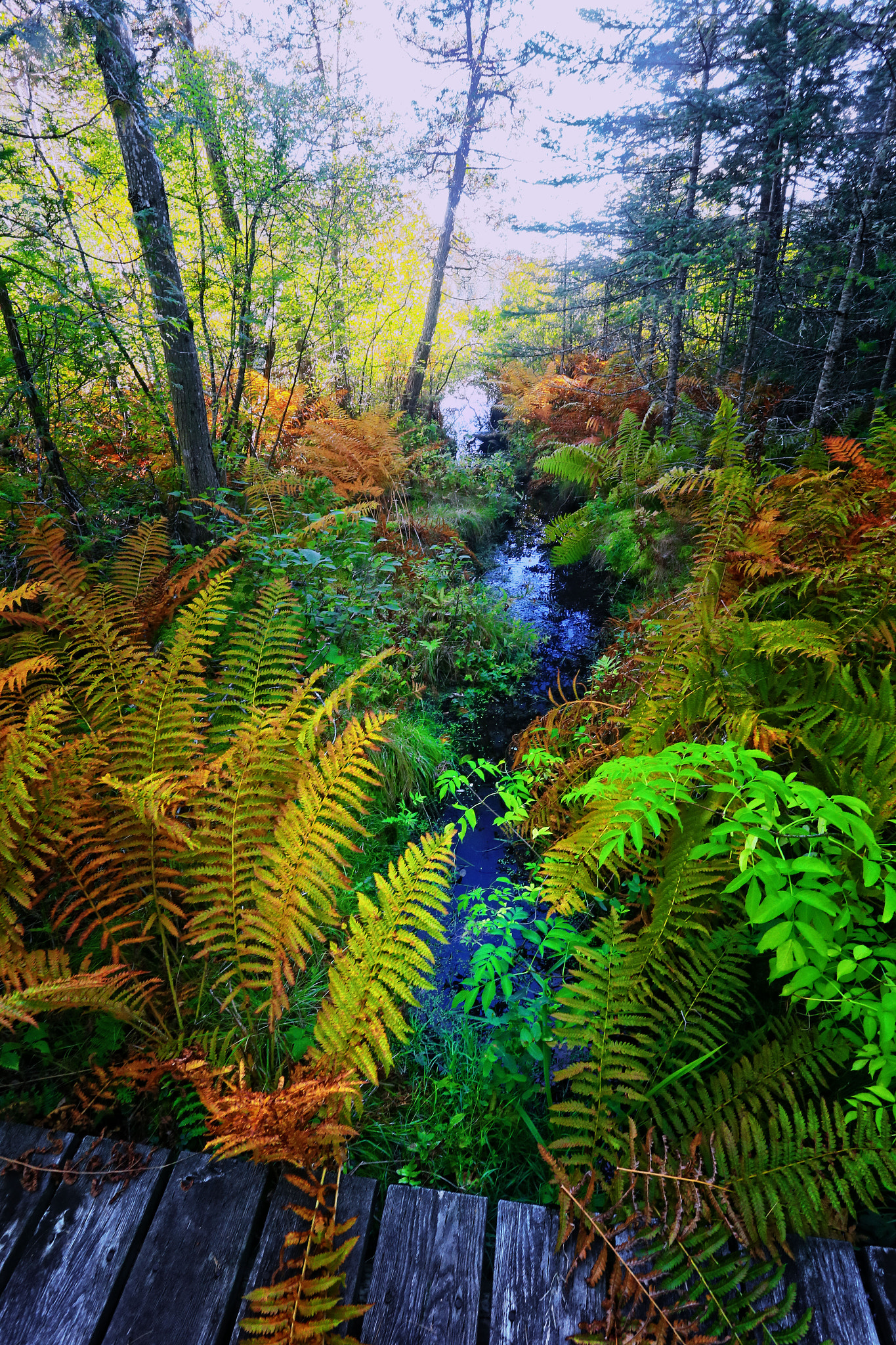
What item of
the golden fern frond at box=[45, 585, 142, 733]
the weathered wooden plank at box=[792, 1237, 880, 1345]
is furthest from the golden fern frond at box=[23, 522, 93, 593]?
the weathered wooden plank at box=[792, 1237, 880, 1345]

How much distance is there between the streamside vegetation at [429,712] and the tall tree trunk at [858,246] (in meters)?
0.03

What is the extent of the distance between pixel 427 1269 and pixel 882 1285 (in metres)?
0.93

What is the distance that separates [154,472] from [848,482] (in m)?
4.50

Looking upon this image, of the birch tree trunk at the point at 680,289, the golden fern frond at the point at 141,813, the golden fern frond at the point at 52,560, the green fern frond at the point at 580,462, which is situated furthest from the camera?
the green fern frond at the point at 580,462

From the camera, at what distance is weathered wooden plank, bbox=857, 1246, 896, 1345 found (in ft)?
3.57

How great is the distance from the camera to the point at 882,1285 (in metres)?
1.13

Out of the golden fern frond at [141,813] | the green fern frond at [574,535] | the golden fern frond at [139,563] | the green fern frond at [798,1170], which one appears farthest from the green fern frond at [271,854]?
the green fern frond at [574,535]

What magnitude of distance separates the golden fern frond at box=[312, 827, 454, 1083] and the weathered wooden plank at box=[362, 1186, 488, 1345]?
10.3 inches

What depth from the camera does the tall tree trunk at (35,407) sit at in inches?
110

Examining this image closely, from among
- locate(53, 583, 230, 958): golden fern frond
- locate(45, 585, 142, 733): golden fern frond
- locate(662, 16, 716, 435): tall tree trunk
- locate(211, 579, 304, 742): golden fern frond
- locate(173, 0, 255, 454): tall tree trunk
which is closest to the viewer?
locate(53, 583, 230, 958): golden fern frond

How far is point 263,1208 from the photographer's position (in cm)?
122

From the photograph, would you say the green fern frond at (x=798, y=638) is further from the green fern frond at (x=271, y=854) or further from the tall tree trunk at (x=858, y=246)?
the tall tree trunk at (x=858, y=246)

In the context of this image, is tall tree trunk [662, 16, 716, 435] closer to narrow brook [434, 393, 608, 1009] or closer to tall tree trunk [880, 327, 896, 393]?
tall tree trunk [880, 327, 896, 393]

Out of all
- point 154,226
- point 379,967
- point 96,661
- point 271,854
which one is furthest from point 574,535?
point 379,967
